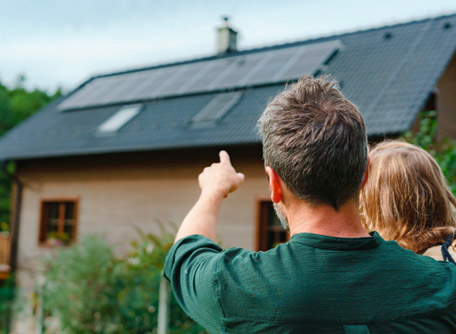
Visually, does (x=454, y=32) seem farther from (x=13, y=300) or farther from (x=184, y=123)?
(x=13, y=300)

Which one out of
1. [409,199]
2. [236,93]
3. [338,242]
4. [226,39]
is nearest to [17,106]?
[226,39]

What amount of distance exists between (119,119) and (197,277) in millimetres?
11747

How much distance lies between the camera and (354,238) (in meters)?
1.29

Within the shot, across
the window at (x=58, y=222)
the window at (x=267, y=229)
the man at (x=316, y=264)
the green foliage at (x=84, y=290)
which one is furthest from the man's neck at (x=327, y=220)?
the window at (x=58, y=222)

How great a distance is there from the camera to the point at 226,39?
1537cm

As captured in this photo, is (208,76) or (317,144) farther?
(208,76)

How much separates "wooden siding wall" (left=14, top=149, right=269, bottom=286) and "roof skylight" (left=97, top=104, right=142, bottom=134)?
676 mm

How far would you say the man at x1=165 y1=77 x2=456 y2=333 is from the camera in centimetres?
123

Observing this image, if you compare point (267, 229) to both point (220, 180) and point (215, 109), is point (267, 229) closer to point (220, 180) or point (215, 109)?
point (215, 109)

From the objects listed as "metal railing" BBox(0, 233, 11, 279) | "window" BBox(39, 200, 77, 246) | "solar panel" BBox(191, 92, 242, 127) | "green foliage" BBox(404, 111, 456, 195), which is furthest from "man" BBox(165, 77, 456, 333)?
"metal railing" BBox(0, 233, 11, 279)

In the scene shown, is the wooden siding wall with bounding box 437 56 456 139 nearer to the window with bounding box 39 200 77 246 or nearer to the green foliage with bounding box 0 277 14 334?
the window with bounding box 39 200 77 246

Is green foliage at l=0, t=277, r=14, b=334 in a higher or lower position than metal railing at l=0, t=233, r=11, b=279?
lower

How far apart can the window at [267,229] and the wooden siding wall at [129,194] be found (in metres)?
0.15

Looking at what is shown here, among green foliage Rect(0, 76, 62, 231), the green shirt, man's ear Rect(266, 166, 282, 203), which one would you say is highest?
green foliage Rect(0, 76, 62, 231)
